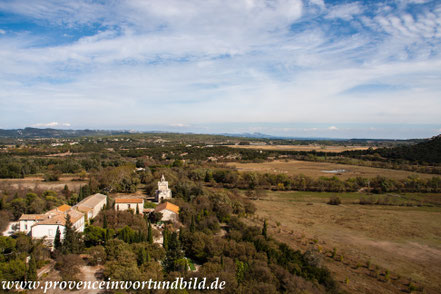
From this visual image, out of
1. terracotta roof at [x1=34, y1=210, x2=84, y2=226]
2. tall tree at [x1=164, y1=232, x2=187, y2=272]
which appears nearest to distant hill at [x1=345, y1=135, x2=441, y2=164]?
tall tree at [x1=164, y1=232, x2=187, y2=272]

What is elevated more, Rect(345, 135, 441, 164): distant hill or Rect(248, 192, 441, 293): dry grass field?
Rect(345, 135, 441, 164): distant hill

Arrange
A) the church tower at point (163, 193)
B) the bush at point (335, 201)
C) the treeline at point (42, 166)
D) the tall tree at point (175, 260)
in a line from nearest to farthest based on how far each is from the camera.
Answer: the tall tree at point (175, 260) → the church tower at point (163, 193) → the bush at point (335, 201) → the treeline at point (42, 166)

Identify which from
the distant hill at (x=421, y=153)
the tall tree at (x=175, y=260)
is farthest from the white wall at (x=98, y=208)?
the distant hill at (x=421, y=153)

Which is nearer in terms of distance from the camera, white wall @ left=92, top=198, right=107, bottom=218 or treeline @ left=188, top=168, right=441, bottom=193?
white wall @ left=92, top=198, right=107, bottom=218

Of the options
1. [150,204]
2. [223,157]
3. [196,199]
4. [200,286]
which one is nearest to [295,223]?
[196,199]

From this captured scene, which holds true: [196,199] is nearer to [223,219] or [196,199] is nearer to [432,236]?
[223,219]

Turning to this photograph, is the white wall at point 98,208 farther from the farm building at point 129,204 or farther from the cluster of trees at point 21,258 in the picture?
the cluster of trees at point 21,258

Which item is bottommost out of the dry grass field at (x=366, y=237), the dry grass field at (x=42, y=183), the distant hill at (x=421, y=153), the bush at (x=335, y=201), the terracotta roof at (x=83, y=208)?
the dry grass field at (x=366, y=237)

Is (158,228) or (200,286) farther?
(158,228)

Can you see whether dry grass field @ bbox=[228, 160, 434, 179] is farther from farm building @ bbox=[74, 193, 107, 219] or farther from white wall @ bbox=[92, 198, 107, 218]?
farm building @ bbox=[74, 193, 107, 219]
